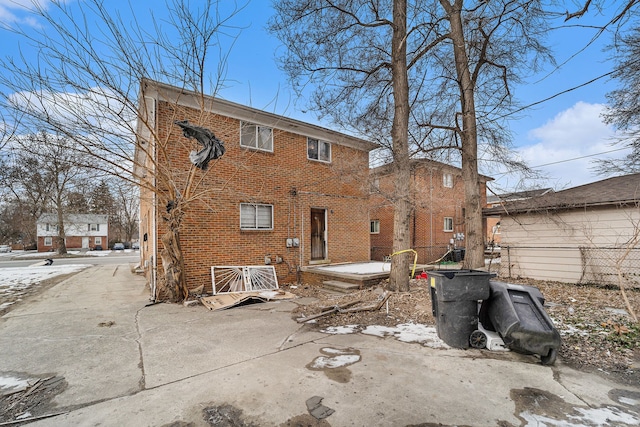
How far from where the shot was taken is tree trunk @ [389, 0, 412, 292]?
24.0ft

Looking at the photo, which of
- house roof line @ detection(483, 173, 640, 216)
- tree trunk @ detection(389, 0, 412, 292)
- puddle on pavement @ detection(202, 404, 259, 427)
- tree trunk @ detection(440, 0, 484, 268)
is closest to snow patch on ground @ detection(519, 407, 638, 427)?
puddle on pavement @ detection(202, 404, 259, 427)

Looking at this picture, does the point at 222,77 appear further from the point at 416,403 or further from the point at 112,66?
the point at 416,403

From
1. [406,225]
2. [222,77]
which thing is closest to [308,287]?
[406,225]

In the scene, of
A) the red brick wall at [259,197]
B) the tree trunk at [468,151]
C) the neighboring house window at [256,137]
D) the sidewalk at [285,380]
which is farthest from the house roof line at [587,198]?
the neighboring house window at [256,137]

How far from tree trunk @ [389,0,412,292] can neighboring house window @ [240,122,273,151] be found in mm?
4195

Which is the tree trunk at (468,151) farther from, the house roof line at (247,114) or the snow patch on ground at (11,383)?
the snow patch on ground at (11,383)

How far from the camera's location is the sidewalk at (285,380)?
2549 mm

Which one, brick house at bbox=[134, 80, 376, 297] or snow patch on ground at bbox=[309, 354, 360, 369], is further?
brick house at bbox=[134, 80, 376, 297]

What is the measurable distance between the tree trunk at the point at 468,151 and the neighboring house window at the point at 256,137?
5995 millimetres

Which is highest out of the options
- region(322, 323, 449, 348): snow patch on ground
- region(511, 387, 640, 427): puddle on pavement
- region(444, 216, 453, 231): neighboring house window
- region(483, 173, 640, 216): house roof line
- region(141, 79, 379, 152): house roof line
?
region(141, 79, 379, 152): house roof line

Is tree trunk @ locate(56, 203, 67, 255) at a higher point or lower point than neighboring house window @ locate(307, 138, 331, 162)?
lower

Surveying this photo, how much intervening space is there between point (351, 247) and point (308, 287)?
10.3 feet

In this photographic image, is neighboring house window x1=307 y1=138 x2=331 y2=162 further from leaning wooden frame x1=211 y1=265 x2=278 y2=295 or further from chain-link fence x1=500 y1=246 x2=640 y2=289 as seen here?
chain-link fence x1=500 y1=246 x2=640 y2=289

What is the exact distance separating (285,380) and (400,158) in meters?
5.86
